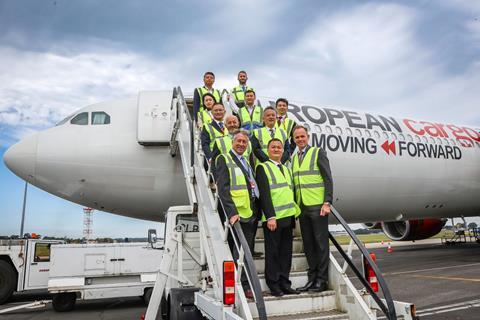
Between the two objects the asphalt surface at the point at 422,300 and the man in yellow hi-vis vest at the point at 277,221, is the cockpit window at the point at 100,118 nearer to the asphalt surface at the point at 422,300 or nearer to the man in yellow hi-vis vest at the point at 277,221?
the asphalt surface at the point at 422,300

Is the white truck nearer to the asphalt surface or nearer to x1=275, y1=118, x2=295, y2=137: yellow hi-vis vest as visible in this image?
the asphalt surface

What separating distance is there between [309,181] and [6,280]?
367 inches

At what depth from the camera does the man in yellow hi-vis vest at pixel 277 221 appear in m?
4.19

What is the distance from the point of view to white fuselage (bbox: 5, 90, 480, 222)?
7.72 metres

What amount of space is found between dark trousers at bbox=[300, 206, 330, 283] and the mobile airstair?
0.13m

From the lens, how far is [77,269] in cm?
958

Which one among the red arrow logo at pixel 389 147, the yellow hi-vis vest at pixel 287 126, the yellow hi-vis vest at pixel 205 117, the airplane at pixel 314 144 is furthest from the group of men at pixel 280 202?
the red arrow logo at pixel 389 147

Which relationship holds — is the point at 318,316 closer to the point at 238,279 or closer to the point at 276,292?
the point at 276,292

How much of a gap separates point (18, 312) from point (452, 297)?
9.18 metres

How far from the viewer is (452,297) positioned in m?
7.72

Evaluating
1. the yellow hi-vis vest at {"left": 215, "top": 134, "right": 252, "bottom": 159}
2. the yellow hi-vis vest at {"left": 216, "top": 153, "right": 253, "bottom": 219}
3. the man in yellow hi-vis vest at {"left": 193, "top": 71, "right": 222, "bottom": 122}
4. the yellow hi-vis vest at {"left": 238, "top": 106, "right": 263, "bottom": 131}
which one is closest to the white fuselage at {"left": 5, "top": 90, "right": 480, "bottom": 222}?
the man in yellow hi-vis vest at {"left": 193, "top": 71, "right": 222, "bottom": 122}

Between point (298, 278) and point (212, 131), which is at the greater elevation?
point (212, 131)

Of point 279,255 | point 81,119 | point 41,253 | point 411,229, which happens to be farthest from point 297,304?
point 411,229

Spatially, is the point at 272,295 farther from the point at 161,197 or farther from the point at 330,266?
the point at 161,197
